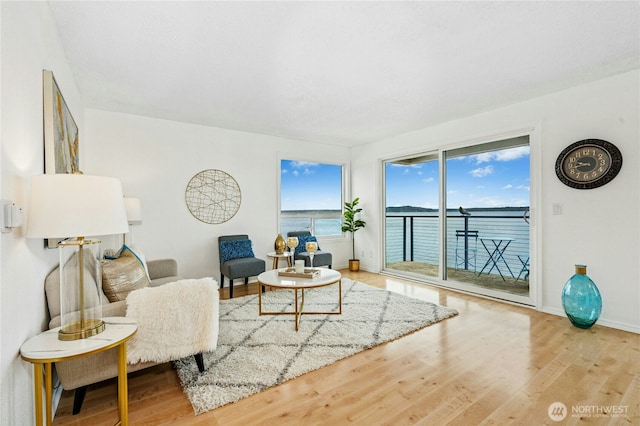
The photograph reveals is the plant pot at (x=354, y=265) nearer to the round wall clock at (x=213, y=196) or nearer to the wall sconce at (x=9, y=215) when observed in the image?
the round wall clock at (x=213, y=196)

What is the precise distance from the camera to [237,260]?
162 inches

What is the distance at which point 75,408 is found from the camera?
5.69 feet

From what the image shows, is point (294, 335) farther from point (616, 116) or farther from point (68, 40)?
point (616, 116)

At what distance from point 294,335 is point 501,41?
2882 mm

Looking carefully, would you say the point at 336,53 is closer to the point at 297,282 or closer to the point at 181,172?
the point at 297,282

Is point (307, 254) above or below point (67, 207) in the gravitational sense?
below

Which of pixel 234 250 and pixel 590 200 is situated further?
pixel 234 250

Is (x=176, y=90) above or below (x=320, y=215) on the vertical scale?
above

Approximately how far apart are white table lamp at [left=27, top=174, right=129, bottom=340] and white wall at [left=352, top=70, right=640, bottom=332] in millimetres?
3944

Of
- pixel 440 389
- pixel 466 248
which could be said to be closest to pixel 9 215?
pixel 440 389

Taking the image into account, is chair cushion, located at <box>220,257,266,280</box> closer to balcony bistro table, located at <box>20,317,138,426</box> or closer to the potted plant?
the potted plant

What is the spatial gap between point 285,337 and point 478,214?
11.3 ft

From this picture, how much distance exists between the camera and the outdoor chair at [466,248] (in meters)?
4.75

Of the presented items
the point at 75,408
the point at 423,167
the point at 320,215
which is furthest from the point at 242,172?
the point at 75,408
